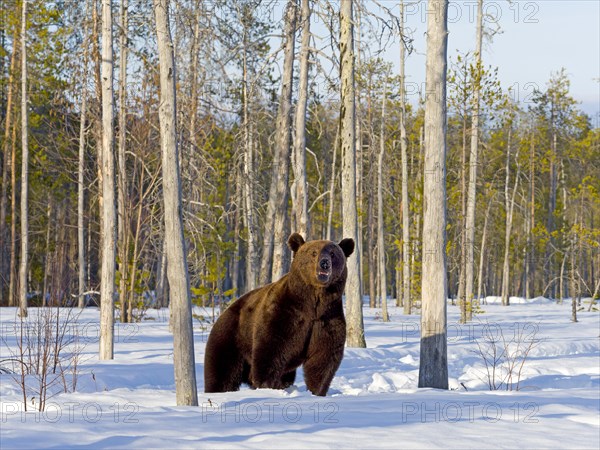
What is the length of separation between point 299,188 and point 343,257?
321 inches

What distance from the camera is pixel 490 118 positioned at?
82.6 feet

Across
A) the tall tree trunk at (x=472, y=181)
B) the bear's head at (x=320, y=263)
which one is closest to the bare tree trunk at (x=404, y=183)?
the tall tree trunk at (x=472, y=181)

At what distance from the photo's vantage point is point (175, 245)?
22.7ft

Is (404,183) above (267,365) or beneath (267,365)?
above

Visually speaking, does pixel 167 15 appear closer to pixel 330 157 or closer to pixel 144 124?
pixel 144 124

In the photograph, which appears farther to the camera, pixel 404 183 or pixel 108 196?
pixel 404 183

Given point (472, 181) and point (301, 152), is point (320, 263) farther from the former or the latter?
point (472, 181)

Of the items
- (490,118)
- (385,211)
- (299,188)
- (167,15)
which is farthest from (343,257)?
(385,211)

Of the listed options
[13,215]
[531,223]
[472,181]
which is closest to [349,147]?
[472,181]

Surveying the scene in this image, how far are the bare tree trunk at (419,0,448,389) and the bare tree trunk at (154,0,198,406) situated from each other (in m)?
3.14

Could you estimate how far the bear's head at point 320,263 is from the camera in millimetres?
6996

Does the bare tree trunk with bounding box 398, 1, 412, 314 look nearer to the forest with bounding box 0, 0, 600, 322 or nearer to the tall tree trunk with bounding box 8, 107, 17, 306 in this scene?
the forest with bounding box 0, 0, 600, 322

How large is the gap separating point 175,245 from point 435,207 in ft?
11.0

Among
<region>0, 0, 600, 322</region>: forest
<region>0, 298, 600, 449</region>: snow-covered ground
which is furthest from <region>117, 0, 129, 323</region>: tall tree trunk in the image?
<region>0, 298, 600, 449</region>: snow-covered ground
